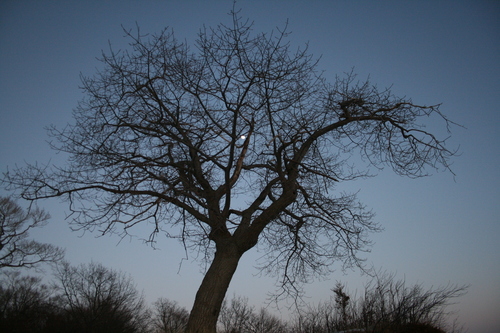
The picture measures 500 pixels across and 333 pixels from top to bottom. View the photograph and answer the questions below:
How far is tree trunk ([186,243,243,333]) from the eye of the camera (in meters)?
5.35

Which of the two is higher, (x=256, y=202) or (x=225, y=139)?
(x=225, y=139)

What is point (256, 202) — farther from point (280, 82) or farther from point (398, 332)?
point (398, 332)

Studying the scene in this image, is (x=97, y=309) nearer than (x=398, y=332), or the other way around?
(x=398, y=332)

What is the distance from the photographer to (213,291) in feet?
18.2

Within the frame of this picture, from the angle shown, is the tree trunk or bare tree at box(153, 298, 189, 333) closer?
the tree trunk

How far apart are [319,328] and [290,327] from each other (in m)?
0.90

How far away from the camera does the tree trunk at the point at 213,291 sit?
5.35 m

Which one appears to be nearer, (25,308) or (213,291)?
(213,291)

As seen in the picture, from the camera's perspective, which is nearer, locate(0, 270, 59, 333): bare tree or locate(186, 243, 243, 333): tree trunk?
locate(186, 243, 243, 333): tree trunk

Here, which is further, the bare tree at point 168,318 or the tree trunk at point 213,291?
the bare tree at point 168,318

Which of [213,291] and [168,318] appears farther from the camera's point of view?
[168,318]

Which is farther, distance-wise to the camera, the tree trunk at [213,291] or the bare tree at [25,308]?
the bare tree at [25,308]

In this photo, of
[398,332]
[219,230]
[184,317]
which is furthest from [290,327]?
[184,317]

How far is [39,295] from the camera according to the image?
80.0ft
